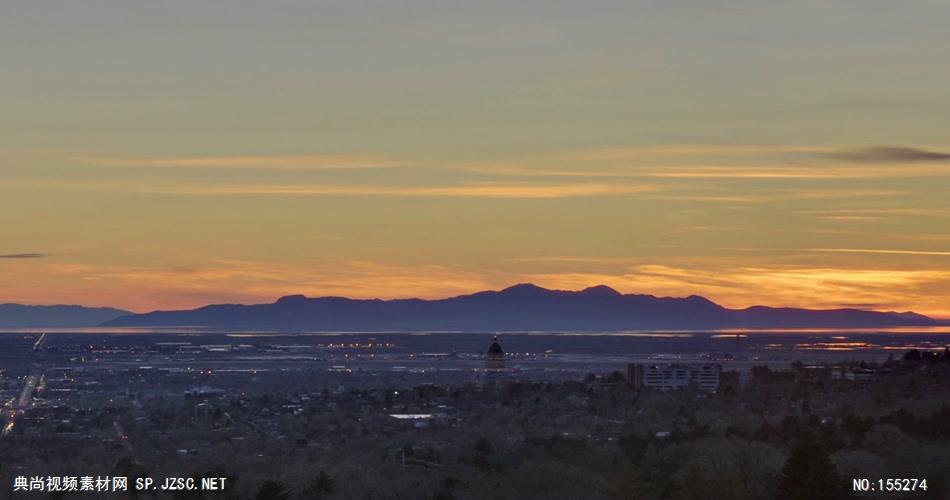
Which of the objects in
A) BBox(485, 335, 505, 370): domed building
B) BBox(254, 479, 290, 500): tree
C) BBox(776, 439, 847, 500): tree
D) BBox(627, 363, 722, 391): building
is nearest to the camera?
BBox(776, 439, 847, 500): tree

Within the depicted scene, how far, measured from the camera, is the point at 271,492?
1761 inches

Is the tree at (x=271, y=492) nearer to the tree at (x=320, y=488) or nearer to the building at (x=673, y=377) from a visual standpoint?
the tree at (x=320, y=488)

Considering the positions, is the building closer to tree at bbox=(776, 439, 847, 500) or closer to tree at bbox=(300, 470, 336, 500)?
tree at bbox=(300, 470, 336, 500)

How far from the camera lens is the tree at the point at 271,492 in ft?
145

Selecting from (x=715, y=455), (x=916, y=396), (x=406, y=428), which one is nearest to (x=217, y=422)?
(x=406, y=428)

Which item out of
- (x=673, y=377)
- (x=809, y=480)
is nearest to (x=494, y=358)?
(x=673, y=377)

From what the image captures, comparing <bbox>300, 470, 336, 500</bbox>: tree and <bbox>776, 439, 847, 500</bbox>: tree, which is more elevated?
<bbox>776, 439, 847, 500</bbox>: tree

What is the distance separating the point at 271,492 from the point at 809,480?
14.0 metres

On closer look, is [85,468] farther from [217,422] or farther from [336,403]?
[336,403]

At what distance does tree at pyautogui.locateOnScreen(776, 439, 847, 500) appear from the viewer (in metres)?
37.8

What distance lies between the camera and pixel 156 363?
593ft

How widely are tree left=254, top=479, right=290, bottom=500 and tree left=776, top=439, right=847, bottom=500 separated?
497 inches

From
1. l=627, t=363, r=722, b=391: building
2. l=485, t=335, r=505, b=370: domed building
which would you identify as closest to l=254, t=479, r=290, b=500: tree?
l=627, t=363, r=722, b=391: building

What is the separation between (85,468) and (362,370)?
105851mm
